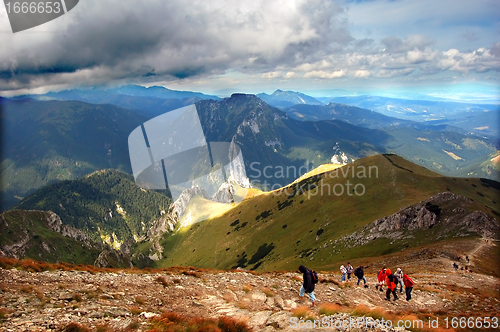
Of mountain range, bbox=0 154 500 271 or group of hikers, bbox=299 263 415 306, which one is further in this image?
mountain range, bbox=0 154 500 271

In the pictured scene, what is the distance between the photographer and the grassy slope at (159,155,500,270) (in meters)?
89.5

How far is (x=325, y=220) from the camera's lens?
371 ft

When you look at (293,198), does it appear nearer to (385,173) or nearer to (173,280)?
(385,173)

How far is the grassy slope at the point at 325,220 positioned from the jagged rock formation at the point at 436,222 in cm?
470

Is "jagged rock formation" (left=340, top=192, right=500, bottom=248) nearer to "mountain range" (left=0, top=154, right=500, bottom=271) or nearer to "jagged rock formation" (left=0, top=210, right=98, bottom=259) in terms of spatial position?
"mountain range" (left=0, top=154, right=500, bottom=271)

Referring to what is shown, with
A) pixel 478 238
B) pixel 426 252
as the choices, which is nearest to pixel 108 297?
pixel 426 252

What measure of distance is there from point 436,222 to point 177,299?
7758 centimetres

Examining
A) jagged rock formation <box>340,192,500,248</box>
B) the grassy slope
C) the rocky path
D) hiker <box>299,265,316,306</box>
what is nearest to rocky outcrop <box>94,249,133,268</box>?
the grassy slope

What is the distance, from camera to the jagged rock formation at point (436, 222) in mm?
62922

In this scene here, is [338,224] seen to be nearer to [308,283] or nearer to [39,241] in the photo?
[308,283]

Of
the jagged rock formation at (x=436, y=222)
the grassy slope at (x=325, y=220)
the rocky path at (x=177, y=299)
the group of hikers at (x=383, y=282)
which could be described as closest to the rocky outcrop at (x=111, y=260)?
the grassy slope at (x=325, y=220)

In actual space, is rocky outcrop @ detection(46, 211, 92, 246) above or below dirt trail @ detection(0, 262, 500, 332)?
below

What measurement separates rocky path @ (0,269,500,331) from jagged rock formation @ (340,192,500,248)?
47.0 metres

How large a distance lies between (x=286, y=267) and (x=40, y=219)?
178 metres
